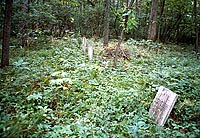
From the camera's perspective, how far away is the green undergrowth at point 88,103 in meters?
3.80

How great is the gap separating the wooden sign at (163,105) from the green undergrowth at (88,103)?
0.51 ft

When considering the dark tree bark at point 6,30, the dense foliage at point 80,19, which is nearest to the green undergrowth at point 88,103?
the dark tree bark at point 6,30

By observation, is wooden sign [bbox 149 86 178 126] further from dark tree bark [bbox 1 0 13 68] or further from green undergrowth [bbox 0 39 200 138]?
dark tree bark [bbox 1 0 13 68]

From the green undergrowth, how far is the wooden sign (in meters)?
0.15

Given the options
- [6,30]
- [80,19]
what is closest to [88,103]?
[6,30]

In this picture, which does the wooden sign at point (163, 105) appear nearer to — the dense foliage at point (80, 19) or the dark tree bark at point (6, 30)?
the dense foliage at point (80, 19)

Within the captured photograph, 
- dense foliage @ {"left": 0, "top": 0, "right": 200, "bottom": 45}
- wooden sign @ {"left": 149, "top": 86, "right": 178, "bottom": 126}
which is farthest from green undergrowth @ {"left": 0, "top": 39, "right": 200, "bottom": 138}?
dense foliage @ {"left": 0, "top": 0, "right": 200, "bottom": 45}

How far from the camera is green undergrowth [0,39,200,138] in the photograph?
3.80 meters

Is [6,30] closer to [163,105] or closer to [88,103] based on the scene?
[88,103]

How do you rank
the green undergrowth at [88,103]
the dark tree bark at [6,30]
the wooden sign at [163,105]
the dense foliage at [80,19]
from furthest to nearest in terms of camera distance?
the dense foliage at [80,19] < the dark tree bark at [6,30] < the wooden sign at [163,105] < the green undergrowth at [88,103]

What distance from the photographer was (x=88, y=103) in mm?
4961

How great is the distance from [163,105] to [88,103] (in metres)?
1.79

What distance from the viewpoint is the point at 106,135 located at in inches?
148

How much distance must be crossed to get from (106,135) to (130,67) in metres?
4.50
